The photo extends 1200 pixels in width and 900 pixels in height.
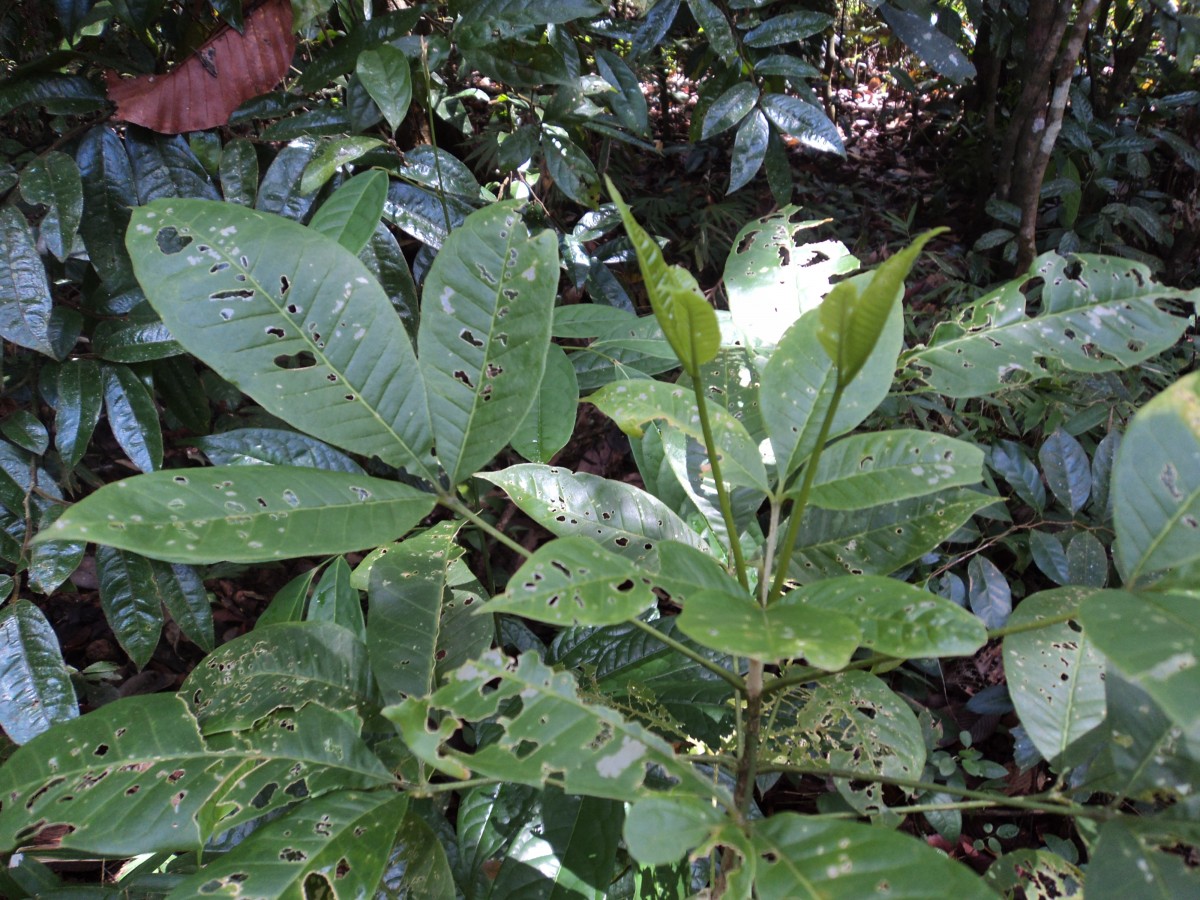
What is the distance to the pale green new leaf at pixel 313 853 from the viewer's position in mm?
496

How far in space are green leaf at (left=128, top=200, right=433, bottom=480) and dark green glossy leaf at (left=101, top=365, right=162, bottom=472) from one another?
0.58 m

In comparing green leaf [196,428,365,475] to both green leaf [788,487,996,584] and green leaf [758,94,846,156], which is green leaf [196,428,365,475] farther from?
green leaf [758,94,846,156]

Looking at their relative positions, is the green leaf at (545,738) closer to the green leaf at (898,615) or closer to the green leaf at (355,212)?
the green leaf at (898,615)

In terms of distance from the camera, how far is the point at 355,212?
833 mm

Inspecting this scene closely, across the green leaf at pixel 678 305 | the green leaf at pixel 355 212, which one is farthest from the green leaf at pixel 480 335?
the green leaf at pixel 355 212

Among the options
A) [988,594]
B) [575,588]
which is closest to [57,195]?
[575,588]

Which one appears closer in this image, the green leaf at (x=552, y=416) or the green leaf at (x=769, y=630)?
the green leaf at (x=769, y=630)

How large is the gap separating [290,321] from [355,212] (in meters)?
0.33

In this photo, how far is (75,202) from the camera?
922mm

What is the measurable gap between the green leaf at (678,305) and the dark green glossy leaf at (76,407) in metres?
0.90

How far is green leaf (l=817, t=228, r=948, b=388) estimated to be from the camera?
1.25ft

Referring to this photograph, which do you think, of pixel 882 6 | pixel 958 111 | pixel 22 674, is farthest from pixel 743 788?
pixel 958 111

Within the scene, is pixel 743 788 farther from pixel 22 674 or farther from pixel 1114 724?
pixel 22 674

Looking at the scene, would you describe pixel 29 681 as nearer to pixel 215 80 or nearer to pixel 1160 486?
pixel 215 80
